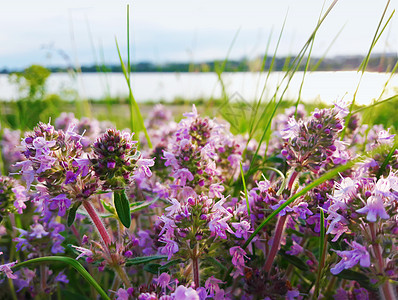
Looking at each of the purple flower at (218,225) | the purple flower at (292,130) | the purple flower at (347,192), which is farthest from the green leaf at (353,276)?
the purple flower at (292,130)

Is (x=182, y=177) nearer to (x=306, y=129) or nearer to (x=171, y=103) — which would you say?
(x=306, y=129)

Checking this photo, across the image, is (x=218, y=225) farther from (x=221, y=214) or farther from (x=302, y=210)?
(x=302, y=210)

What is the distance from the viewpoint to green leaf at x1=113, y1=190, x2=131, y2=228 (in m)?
1.42

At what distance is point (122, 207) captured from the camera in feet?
4.70

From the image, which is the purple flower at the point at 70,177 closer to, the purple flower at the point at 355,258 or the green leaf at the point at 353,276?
the purple flower at the point at 355,258

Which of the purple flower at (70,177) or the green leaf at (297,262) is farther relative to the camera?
the green leaf at (297,262)

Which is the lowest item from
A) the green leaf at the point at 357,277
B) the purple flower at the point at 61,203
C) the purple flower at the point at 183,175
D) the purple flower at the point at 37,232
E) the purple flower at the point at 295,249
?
the purple flower at the point at 37,232

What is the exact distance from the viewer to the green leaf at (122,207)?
1.42m

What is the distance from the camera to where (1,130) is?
4391 mm

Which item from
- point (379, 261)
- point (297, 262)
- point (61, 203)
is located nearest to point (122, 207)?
point (61, 203)

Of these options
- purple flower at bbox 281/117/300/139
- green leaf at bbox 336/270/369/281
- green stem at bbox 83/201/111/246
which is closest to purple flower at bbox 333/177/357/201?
green leaf at bbox 336/270/369/281

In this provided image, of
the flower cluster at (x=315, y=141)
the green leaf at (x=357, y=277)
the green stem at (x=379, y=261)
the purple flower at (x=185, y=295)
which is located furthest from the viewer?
Answer: the flower cluster at (x=315, y=141)

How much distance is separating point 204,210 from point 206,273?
31 centimetres

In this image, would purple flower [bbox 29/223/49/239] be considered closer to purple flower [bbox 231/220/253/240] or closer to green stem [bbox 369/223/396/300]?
purple flower [bbox 231/220/253/240]
